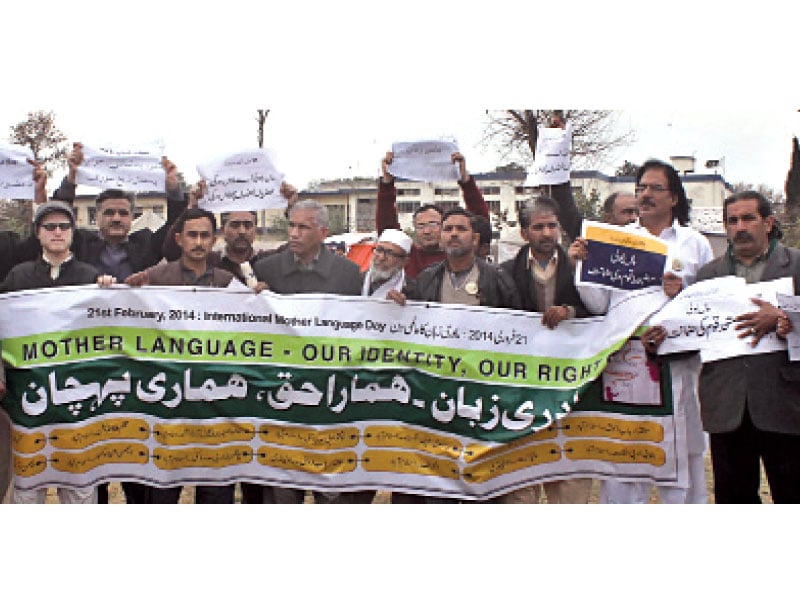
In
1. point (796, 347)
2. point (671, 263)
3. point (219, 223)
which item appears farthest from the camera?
point (219, 223)

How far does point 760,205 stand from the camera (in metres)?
4.59

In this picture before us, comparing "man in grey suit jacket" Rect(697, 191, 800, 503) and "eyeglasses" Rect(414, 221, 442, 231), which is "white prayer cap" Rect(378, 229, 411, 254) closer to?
"eyeglasses" Rect(414, 221, 442, 231)

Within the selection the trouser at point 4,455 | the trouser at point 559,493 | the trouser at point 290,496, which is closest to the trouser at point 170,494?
the trouser at point 290,496

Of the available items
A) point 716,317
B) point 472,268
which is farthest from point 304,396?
point 716,317

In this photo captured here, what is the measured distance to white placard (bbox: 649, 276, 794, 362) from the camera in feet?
14.9

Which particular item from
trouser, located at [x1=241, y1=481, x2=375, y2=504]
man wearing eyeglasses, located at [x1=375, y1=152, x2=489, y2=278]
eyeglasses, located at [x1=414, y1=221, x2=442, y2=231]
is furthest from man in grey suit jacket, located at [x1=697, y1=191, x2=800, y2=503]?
trouser, located at [x1=241, y1=481, x2=375, y2=504]

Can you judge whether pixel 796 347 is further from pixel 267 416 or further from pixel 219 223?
pixel 219 223

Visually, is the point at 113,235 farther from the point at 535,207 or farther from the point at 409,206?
the point at 535,207

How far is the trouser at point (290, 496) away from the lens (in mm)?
4898

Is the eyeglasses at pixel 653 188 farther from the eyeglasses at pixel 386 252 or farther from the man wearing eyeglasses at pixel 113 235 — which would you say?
the man wearing eyeglasses at pixel 113 235

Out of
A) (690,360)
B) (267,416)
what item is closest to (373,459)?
(267,416)

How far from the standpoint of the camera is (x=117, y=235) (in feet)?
16.7

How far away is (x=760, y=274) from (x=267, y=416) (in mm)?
2956

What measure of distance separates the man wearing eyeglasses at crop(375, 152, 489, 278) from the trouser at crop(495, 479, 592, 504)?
1459 millimetres
